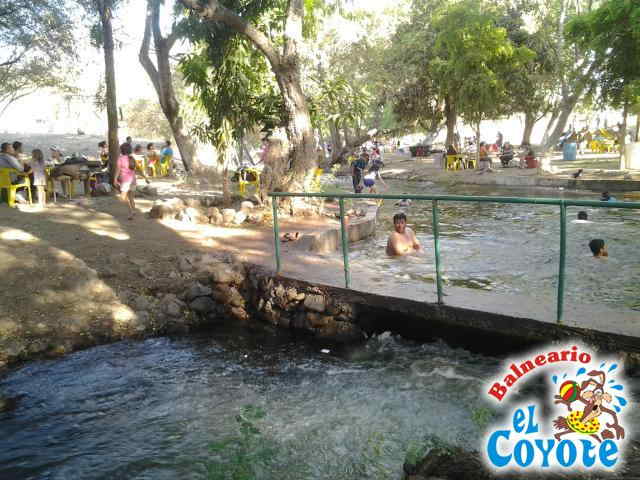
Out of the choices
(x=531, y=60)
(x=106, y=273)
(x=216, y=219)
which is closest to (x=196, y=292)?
(x=106, y=273)

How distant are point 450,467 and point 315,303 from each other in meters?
3.69

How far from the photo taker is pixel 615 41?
16.0 m

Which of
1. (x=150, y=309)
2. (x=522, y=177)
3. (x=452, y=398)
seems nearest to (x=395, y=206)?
(x=522, y=177)

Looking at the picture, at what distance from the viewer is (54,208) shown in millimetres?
11406

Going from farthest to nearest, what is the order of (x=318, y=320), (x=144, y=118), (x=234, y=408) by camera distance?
(x=144, y=118) → (x=318, y=320) → (x=234, y=408)

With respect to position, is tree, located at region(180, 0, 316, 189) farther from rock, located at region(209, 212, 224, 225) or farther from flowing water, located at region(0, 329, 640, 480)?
flowing water, located at region(0, 329, 640, 480)

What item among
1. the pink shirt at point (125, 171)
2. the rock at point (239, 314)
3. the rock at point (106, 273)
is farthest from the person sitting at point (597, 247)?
the pink shirt at point (125, 171)

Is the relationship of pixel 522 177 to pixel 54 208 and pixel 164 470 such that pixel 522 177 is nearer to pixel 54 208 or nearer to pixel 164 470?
pixel 54 208

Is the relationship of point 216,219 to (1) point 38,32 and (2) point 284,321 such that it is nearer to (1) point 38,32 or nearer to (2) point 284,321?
(2) point 284,321

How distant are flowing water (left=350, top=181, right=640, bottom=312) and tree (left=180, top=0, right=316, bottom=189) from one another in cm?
237

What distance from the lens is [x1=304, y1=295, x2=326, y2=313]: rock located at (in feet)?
21.5

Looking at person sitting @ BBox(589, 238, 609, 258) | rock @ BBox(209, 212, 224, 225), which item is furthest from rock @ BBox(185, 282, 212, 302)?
person sitting @ BBox(589, 238, 609, 258)

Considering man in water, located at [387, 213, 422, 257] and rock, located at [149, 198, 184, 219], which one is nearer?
man in water, located at [387, 213, 422, 257]

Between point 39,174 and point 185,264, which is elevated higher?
point 39,174
